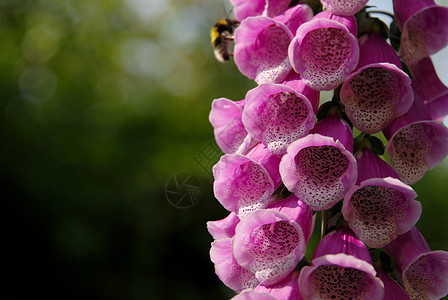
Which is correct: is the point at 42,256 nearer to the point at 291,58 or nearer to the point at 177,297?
the point at 177,297

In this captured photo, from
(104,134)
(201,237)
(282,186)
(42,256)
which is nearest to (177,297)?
(201,237)

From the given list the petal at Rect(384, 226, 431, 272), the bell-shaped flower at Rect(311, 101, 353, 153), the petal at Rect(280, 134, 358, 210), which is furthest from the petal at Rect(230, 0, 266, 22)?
the petal at Rect(384, 226, 431, 272)

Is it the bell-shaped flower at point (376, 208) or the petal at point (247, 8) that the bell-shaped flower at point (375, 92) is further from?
the petal at point (247, 8)

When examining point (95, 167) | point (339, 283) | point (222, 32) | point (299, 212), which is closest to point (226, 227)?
point (299, 212)

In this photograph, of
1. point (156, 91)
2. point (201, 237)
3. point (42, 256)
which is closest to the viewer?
point (42, 256)

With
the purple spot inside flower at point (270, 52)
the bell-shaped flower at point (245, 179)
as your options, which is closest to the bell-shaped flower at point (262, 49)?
the purple spot inside flower at point (270, 52)

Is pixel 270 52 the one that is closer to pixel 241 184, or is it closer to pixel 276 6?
pixel 276 6

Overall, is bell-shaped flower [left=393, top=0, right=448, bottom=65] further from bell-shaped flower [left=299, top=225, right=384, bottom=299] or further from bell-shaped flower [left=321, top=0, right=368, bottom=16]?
bell-shaped flower [left=299, top=225, right=384, bottom=299]
